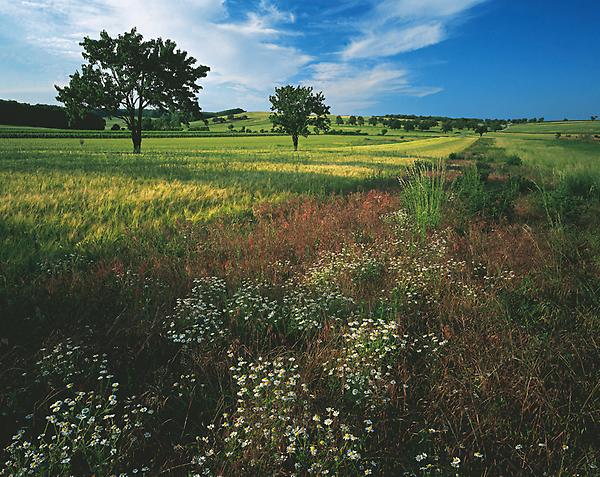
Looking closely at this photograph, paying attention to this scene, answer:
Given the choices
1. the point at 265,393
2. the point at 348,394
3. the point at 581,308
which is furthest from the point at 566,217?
the point at 265,393

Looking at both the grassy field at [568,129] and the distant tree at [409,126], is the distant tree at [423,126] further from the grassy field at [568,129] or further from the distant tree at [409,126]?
the grassy field at [568,129]

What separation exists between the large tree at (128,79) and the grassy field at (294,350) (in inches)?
1417

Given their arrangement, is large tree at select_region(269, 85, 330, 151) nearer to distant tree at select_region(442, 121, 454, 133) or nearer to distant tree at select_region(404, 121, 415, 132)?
distant tree at select_region(404, 121, 415, 132)

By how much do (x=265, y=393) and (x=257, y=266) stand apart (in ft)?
9.75

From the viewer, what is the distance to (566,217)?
25.3ft

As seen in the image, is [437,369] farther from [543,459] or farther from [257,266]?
[257,266]

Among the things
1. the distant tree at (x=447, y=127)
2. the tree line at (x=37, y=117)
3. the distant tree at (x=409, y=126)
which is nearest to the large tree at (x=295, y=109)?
the tree line at (x=37, y=117)

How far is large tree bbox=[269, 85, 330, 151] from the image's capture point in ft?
187

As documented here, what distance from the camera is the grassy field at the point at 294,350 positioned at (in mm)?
2402

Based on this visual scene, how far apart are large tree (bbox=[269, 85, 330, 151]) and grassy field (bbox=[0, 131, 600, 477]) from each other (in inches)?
2071

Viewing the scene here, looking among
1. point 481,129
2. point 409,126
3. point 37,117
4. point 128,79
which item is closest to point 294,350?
point 128,79

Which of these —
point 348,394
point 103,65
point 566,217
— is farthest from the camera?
point 103,65

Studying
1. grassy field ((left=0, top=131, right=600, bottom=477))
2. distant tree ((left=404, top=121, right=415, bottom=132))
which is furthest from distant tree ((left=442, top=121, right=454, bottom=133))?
grassy field ((left=0, top=131, right=600, bottom=477))

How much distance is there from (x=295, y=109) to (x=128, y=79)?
26879 millimetres
